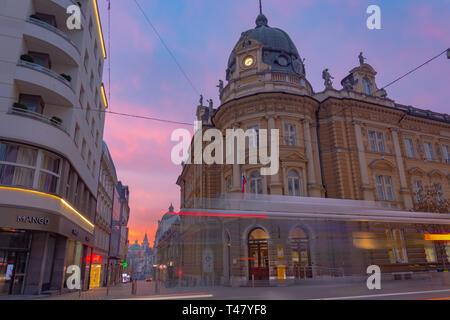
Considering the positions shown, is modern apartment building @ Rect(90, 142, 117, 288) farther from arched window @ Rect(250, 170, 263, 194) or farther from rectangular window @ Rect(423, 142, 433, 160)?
rectangular window @ Rect(423, 142, 433, 160)

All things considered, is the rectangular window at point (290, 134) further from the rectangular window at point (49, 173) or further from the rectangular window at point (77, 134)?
the rectangular window at point (49, 173)

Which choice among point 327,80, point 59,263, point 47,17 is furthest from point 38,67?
point 327,80

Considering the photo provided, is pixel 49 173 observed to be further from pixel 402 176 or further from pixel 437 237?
pixel 402 176

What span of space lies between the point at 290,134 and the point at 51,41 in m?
20.0

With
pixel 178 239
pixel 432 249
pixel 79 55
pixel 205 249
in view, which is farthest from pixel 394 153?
pixel 79 55

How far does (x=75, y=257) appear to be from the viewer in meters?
21.7

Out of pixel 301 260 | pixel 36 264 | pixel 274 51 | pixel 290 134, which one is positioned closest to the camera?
pixel 36 264

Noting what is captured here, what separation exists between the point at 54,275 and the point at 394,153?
103 feet

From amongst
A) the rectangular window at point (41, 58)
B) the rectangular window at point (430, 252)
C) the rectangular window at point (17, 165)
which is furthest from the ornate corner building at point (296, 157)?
the rectangular window at point (41, 58)

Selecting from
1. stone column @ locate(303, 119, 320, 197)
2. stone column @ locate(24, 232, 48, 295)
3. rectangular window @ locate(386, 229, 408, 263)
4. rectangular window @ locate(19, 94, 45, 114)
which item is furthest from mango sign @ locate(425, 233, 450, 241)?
rectangular window @ locate(19, 94, 45, 114)

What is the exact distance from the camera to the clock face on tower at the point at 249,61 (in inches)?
1249

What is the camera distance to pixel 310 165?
27875mm

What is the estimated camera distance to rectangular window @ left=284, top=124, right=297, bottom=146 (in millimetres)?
28197
